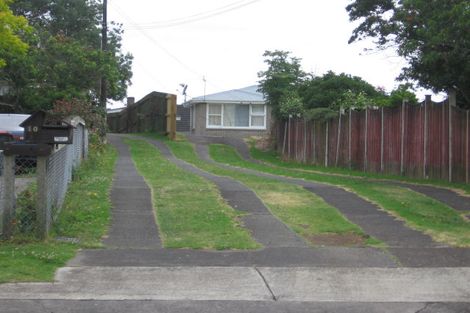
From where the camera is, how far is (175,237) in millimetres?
9078

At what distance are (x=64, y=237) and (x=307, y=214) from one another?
4.26 m

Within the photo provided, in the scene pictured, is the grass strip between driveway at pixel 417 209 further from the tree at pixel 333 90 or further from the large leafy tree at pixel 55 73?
the large leafy tree at pixel 55 73

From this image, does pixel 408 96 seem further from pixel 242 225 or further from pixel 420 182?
pixel 242 225

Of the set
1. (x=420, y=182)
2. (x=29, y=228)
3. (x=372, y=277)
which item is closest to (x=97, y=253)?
(x=29, y=228)

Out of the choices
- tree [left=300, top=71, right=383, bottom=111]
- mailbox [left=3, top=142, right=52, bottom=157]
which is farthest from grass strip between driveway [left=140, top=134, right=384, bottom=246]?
tree [left=300, top=71, right=383, bottom=111]

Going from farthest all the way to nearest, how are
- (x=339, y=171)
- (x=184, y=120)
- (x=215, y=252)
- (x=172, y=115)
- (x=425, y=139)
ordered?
(x=184, y=120) → (x=172, y=115) → (x=339, y=171) → (x=425, y=139) → (x=215, y=252)

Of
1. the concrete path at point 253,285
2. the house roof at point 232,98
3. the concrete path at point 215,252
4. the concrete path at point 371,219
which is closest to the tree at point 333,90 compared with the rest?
the house roof at point 232,98

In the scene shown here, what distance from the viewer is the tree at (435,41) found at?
1310 centimetres

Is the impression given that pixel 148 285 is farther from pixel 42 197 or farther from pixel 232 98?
pixel 232 98

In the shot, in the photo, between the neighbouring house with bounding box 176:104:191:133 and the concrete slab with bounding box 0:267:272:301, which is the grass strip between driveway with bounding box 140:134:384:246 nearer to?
the concrete slab with bounding box 0:267:272:301

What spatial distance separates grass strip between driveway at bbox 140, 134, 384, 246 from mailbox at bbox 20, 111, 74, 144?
3.88 meters

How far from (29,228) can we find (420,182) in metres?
10.8

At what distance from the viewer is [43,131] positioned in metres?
11.0

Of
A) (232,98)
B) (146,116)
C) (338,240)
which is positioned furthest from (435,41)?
→ (146,116)
